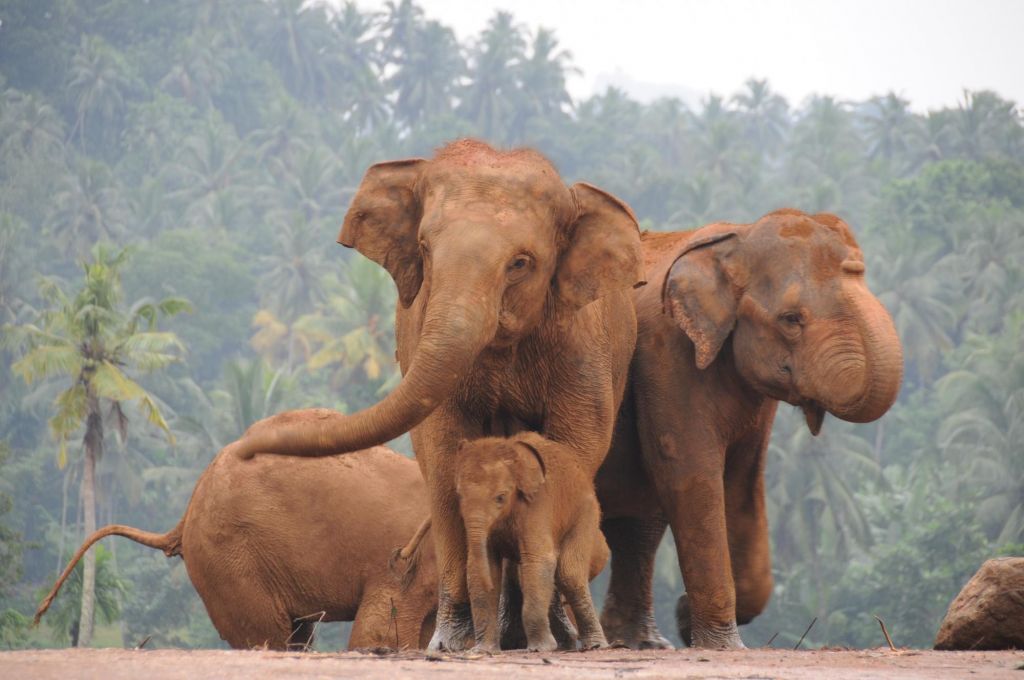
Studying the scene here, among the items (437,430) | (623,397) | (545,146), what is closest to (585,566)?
(437,430)

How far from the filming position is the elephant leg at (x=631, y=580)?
420 inches

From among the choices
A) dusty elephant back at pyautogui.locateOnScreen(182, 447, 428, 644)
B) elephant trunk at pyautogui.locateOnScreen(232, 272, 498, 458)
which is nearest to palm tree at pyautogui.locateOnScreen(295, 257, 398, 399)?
dusty elephant back at pyautogui.locateOnScreen(182, 447, 428, 644)

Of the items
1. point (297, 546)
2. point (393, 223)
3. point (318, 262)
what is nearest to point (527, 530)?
point (393, 223)

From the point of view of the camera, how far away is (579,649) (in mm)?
8000

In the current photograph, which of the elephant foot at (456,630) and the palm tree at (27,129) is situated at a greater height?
the palm tree at (27,129)

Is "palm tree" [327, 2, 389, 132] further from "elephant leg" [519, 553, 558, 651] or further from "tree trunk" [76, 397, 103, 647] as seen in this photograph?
"elephant leg" [519, 553, 558, 651]

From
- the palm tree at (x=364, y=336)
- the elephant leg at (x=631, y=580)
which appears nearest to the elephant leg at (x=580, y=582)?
the elephant leg at (x=631, y=580)

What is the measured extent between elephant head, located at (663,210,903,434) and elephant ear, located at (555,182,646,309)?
118 cm

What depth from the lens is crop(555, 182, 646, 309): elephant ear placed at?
820 centimetres

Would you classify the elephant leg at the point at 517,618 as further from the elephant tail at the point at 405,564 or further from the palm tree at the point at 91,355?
the palm tree at the point at 91,355

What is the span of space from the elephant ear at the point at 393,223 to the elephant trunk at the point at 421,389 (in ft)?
3.34

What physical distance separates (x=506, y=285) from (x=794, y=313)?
2.13 m

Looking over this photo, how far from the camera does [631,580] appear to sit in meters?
10.8

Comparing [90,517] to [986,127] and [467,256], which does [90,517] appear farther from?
[986,127]
